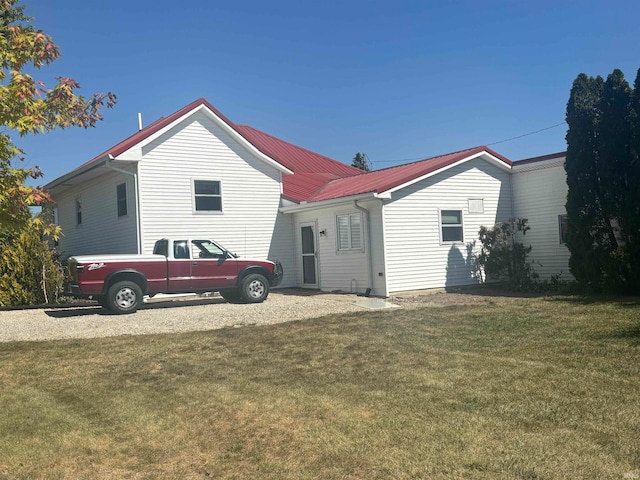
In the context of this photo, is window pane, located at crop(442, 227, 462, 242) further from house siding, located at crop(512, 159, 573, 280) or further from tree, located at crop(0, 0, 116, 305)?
tree, located at crop(0, 0, 116, 305)

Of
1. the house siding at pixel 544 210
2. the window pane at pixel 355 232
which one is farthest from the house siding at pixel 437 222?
the window pane at pixel 355 232

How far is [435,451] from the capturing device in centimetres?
428

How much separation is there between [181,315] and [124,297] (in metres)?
1.48

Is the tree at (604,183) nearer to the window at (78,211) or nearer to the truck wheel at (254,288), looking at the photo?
the truck wheel at (254,288)

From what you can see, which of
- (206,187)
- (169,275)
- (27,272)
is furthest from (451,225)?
(27,272)

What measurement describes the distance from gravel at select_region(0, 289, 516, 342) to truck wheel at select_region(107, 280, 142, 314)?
0.23m

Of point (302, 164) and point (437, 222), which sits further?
point (302, 164)

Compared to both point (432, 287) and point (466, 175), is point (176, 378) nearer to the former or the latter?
point (432, 287)

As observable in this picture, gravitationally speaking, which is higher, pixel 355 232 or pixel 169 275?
pixel 355 232

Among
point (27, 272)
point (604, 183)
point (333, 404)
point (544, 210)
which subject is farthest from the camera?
point (544, 210)

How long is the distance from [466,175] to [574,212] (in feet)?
11.9

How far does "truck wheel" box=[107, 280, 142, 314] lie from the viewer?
41.7ft

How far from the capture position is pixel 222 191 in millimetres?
17844

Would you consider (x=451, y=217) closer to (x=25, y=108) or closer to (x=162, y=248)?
(x=162, y=248)
